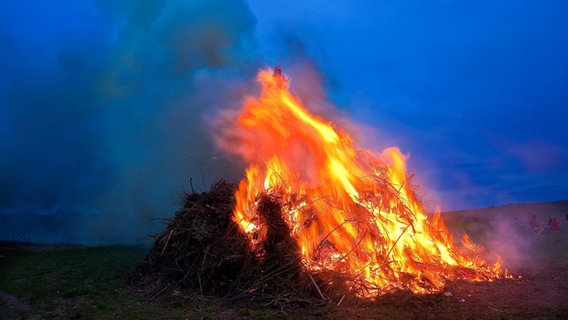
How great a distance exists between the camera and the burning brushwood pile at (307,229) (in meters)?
8.98

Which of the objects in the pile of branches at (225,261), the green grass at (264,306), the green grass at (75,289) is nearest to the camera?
the green grass at (264,306)

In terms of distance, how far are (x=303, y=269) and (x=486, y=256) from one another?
892cm

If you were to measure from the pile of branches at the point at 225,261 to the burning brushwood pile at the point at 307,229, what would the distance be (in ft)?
0.09

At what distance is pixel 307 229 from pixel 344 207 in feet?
4.82

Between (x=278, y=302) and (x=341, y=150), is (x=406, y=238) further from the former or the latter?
(x=278, y=302)

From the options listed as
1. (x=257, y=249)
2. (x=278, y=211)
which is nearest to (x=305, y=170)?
(x=278, y=211)

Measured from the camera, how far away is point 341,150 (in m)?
12.2

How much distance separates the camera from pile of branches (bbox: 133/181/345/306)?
852cm

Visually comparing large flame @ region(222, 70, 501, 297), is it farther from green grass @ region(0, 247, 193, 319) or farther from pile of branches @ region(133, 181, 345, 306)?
green grass @ region(0, 247, 193, 319)

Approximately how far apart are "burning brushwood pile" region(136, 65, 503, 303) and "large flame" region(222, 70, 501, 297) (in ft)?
0.10

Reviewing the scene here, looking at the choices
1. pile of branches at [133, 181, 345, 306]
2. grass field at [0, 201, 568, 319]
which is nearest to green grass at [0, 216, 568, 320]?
grass field at [0, 201, 568, 319]

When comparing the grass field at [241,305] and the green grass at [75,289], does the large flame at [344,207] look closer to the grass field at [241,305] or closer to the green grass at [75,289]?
the grass field at [241,305]

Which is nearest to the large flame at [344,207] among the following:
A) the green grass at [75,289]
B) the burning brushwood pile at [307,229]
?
the burning brushwood pile at [307,229]

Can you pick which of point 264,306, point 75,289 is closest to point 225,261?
point 264,306
